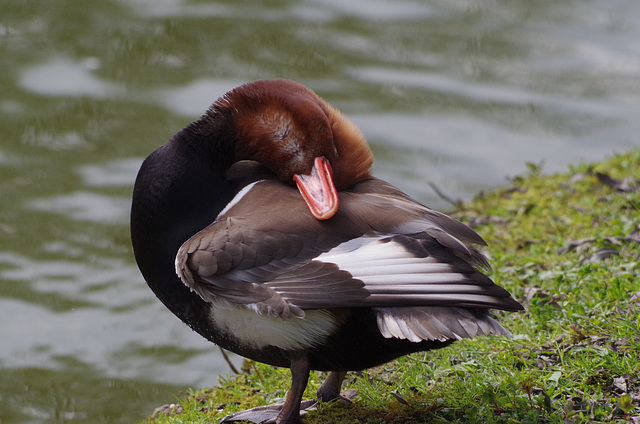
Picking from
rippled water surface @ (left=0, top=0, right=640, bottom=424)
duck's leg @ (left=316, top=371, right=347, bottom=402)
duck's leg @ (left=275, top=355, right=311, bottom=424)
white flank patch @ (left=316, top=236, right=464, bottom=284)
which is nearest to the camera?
white flank patch @ (left=316, top=236, right=464, bottom=284)

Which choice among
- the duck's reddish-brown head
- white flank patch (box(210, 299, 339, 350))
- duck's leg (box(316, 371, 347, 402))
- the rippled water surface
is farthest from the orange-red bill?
the rippled water surface

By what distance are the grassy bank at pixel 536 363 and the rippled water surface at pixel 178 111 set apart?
64.4 inches

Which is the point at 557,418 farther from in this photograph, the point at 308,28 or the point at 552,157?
the point at 308,28

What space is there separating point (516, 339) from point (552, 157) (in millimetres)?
4730

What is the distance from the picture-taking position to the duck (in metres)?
2.98

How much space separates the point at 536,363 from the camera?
3729 mm

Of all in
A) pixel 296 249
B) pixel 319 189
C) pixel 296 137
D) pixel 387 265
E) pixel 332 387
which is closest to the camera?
pixel 387 265

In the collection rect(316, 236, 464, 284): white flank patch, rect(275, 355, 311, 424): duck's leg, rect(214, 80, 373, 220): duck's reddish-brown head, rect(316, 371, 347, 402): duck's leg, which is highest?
rect(214, 80, 373, 220): duck's reddish-brown head

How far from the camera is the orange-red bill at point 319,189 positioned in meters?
3.22

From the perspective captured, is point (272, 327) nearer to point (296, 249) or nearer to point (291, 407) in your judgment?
point (296, 249)

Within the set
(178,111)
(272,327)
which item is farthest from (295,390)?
(178,111)

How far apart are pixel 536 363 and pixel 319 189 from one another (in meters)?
1.27

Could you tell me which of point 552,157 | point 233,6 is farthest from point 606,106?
point 233,6

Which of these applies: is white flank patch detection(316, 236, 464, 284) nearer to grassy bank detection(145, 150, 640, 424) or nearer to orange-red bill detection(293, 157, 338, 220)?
orange-red bill detection(293, 157, 338, 220)
